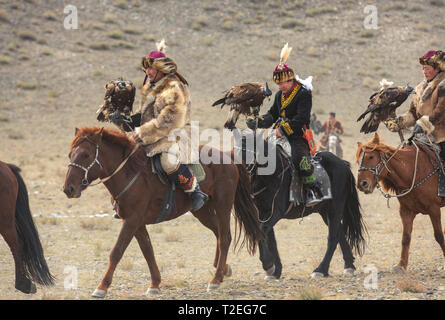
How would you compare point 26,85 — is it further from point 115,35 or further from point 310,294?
point 310,294

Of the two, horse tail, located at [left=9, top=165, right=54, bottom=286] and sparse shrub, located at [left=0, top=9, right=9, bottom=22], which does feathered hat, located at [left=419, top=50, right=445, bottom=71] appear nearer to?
horse tail, located at [left=9, top=165, right=54, bottom=286]

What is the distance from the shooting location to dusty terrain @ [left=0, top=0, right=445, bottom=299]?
28.4 ft

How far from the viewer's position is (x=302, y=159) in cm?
848

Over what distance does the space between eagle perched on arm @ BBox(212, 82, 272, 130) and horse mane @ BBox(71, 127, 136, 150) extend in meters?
1.55

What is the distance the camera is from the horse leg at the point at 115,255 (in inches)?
266

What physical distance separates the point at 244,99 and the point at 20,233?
129 inches

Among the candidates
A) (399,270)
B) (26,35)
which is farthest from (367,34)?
(399,270)

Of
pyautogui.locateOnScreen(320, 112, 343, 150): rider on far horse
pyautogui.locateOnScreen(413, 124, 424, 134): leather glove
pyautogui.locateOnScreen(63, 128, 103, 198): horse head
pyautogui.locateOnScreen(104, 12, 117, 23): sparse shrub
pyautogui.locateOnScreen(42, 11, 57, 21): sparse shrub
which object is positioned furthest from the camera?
pyautogui.locateOnScreen(104, 12, 117, 23): sparse shrub

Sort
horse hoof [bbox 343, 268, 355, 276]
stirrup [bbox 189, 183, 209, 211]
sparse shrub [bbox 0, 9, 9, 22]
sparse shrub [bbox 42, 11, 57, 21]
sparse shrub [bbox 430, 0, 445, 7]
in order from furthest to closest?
sparse shrub [bbox 430, 0, 445, 7] < sparse shrub [bbox 42, 11, 57, 21] < sparse shrub [bbox 0, 9, 9, 22] < horse hoof [bbox 343, 268, 355, 276] < stirrup [bbox 189, 183, 209, 211]

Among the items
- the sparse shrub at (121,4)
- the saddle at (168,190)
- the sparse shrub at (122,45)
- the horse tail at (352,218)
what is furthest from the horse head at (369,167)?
the sparse shrub at (121,4)

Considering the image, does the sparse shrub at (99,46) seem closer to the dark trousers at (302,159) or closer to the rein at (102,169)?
the dark trousers at (302,159)

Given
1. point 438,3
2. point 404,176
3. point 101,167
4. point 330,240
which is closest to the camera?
point 101,167

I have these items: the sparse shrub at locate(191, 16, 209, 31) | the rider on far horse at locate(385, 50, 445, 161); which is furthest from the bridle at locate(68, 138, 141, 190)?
the sparse shrub at locate(191, 16, 209, 31)

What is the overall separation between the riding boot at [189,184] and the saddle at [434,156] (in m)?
3.03
